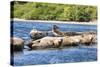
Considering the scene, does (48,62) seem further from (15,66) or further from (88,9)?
(88,9)

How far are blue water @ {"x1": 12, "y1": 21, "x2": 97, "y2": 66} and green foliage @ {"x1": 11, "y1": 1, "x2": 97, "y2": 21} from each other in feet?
0.30

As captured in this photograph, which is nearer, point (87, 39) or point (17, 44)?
point (17, 44)

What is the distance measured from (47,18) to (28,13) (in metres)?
0.25

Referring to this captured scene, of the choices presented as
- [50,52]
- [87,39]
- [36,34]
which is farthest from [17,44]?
[87,39]

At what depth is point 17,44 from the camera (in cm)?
218

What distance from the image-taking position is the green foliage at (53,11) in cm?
224

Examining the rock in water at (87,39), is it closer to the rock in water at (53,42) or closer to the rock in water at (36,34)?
the rock in water at (53,42)

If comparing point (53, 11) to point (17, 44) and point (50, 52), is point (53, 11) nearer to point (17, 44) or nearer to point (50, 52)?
point (50, 52)

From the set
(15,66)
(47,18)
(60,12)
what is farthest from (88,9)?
(15,66)

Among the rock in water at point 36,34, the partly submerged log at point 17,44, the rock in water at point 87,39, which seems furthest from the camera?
the rock in water at point 87,39

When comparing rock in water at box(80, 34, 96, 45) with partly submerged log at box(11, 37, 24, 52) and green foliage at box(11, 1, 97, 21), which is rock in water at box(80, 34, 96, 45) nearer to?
green foliage at box(11, 1, 97, 21)

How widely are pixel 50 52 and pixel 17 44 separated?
430mm

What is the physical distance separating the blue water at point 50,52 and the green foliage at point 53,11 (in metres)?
0.09

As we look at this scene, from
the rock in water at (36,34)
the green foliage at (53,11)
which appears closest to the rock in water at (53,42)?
the rock in water at (36,34)
